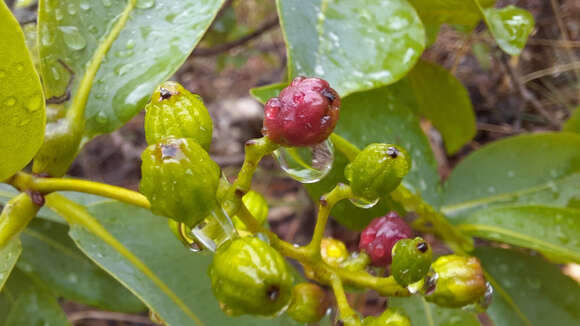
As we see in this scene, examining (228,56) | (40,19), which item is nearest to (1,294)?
(40,19)

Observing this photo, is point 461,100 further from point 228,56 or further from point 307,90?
point 228,56

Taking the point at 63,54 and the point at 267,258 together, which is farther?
the point at 63,54

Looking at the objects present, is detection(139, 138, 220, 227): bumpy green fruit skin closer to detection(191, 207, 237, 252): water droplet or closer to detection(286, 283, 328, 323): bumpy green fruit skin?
detection(191, 207, 237, 252): water droplet

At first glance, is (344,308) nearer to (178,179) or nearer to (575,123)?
(178,179)

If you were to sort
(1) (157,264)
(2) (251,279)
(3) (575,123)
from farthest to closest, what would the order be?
(3) (575,123)
(1) (157,264)
(2) (251,279)

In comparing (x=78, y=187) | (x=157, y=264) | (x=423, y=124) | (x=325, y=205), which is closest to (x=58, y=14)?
(x=78, y=187)

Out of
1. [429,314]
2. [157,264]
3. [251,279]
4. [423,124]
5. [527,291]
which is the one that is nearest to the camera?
[251,279]

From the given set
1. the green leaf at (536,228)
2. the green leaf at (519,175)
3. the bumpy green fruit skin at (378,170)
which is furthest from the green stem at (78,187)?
the green leaf at (519,175)

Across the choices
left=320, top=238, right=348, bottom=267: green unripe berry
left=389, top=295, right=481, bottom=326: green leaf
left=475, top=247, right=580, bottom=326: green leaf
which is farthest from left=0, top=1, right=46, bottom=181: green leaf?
left=475, top=247, right=580, bottom=326: green leaf
